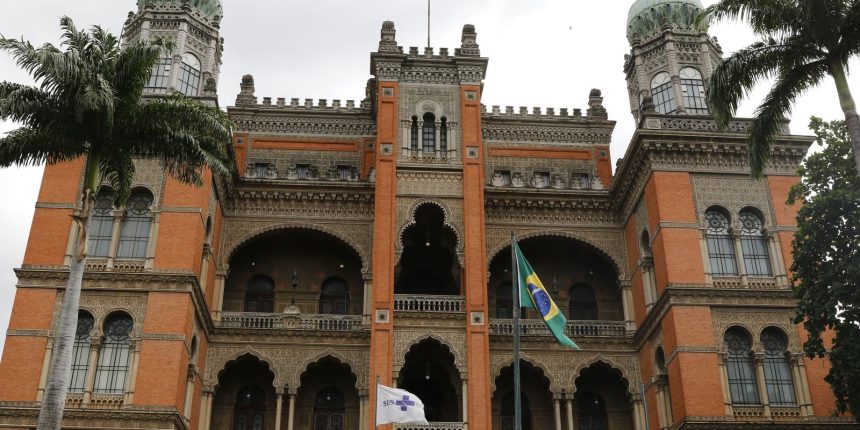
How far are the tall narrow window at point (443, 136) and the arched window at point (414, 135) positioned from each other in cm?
88

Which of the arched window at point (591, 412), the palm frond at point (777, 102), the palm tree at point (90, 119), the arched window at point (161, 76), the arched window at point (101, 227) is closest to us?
the palm tree at point (90, 119)

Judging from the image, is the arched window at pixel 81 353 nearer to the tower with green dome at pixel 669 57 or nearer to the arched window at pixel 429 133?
the arched window at pixel 429 133

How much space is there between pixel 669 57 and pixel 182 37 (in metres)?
18.0

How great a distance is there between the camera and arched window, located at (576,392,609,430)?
107 feet

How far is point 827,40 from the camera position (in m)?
21.6

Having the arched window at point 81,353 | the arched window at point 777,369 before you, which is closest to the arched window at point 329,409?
the arched window at point 81,353

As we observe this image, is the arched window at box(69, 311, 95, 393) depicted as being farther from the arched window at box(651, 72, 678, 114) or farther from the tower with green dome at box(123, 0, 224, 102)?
the arched window at box(651, 72, 678, 114)

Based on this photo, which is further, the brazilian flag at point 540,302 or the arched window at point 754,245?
the arched window at point 754,245

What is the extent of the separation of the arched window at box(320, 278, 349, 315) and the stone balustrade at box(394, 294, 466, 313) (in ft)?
13.2

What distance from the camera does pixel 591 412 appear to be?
32.8m

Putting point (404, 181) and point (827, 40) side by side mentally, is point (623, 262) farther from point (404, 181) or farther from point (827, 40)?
point (827, 40)

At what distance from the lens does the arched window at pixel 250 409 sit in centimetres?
3172

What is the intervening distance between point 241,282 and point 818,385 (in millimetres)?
19869

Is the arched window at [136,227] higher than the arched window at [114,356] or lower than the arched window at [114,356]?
higher
